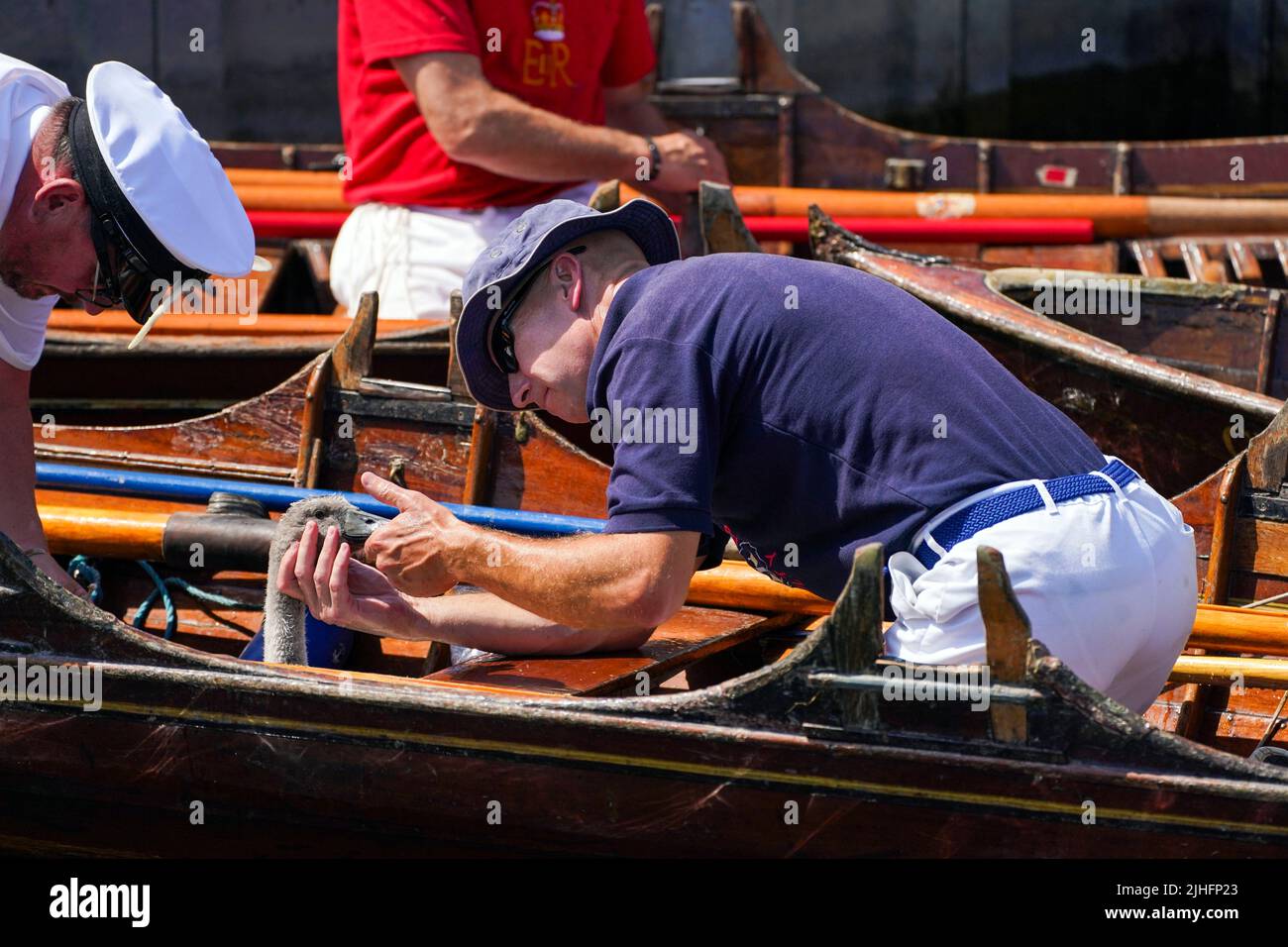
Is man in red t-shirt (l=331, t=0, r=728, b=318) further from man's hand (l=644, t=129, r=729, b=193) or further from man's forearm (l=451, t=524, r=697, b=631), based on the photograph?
man's forearm (l=451, t=524, r=697, b=631)

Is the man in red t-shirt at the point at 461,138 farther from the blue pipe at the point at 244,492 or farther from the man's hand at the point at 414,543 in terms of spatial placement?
the man's hand at the point at 414,543

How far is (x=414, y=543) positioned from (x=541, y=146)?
2.22 meters

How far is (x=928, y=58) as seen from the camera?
28.6 ft

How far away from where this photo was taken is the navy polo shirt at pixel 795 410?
2529 millimetres

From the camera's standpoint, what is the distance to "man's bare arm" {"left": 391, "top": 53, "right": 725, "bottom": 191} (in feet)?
15.2

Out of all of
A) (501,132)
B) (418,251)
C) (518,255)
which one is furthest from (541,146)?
(518,255)

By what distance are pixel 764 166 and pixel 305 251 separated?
199 centimetres

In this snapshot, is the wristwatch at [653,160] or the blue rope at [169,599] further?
the wristwatch at [653,160]

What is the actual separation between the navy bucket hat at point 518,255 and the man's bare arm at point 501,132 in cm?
188

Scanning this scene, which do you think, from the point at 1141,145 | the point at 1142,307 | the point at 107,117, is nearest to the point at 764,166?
the point at 1141,145

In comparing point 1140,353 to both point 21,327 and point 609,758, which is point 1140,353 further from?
point 21,327

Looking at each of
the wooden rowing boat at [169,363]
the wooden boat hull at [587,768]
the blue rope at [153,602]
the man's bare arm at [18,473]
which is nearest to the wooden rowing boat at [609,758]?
the wooden boat hull at [587,768]

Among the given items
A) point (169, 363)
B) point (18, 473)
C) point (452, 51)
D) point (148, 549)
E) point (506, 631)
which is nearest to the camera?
point (506, 631)

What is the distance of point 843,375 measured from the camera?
2592 mm
